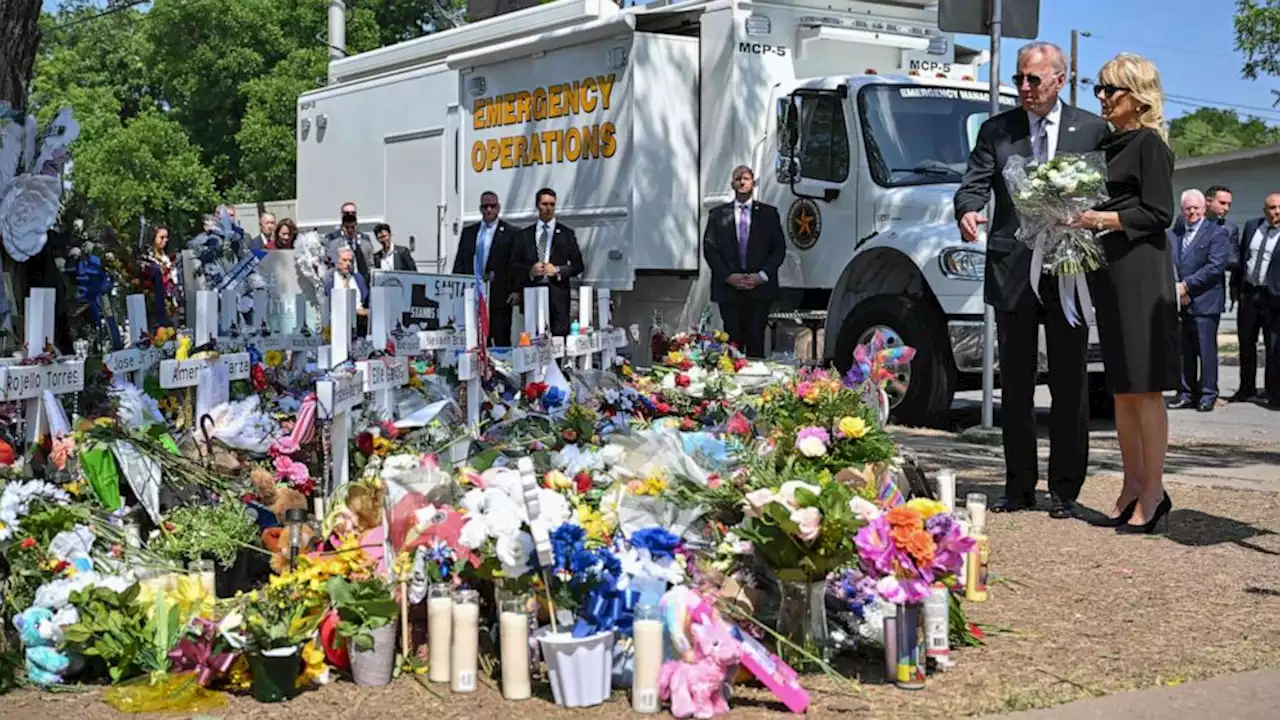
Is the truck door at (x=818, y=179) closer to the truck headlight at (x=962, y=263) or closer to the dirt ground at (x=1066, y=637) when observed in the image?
the truck headlight at (x=962, y=263)

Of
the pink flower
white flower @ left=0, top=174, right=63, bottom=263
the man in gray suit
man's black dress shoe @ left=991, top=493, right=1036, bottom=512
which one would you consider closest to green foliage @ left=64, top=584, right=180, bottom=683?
the pink flower

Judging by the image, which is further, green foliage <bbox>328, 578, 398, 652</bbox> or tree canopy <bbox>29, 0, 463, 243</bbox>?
tree canopy <bbox>29, 0, 463, 243</bbox>

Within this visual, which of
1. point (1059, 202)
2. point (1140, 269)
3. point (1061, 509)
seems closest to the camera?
point (1059, 202)

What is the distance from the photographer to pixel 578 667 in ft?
15.6

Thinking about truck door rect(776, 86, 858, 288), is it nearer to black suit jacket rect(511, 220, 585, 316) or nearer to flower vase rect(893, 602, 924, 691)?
Answer: black suit jacket rect(511, 220, 585, 316)

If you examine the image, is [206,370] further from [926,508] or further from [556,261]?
[556,261]

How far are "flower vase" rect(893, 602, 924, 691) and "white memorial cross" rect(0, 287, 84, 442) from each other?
3323mm

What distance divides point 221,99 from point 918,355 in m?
33.7

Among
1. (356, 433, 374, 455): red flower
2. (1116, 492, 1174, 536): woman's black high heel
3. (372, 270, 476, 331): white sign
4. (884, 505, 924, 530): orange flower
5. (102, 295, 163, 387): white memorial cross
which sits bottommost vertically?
(1116, 492, 1174, 536): woman's black high heel

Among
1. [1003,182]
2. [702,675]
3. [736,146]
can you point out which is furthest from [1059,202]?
[736,146]

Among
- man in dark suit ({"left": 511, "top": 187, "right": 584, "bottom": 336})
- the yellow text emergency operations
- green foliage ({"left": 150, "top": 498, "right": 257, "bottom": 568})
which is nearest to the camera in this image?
green foliage ({"left": 150, "top": 498, "right": 257, "bottom": 568})

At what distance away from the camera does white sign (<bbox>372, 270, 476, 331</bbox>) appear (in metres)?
8.73

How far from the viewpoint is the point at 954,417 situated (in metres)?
13.4

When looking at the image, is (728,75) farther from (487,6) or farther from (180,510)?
(180,510)
